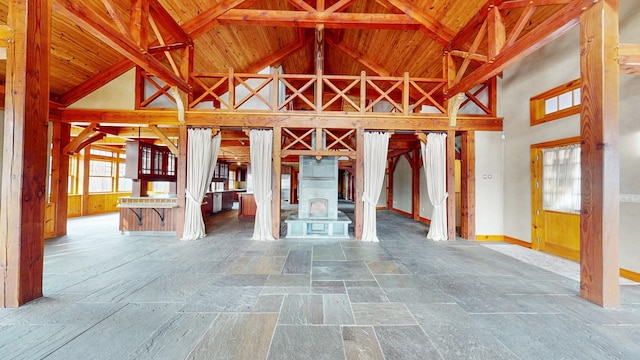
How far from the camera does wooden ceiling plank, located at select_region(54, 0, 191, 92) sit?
2.50 m

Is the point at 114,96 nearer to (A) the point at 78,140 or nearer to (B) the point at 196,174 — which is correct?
(A) the point at 78,140

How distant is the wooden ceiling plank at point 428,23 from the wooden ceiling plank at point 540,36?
1.61 metres

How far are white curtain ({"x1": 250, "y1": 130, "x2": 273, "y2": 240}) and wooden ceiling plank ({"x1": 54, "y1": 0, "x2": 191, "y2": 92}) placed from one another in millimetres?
2061

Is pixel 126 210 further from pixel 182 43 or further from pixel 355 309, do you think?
pixel 355 309

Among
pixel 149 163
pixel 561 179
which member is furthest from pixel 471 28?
pixel 149 163

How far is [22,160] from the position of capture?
2.27 metres

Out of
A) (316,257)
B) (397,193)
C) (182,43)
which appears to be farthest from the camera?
(397,193)

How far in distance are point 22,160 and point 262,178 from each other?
130 inches

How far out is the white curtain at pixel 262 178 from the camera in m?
5.11

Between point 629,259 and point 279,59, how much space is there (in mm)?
7514

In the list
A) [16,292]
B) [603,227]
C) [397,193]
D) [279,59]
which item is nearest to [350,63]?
[279,59]

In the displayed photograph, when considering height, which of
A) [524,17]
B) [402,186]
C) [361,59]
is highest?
[361,59]

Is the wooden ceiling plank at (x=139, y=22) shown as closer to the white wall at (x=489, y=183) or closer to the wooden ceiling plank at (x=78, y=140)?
the wooden ceiling plank at (x=78, y=140)

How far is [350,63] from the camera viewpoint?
775 cm
